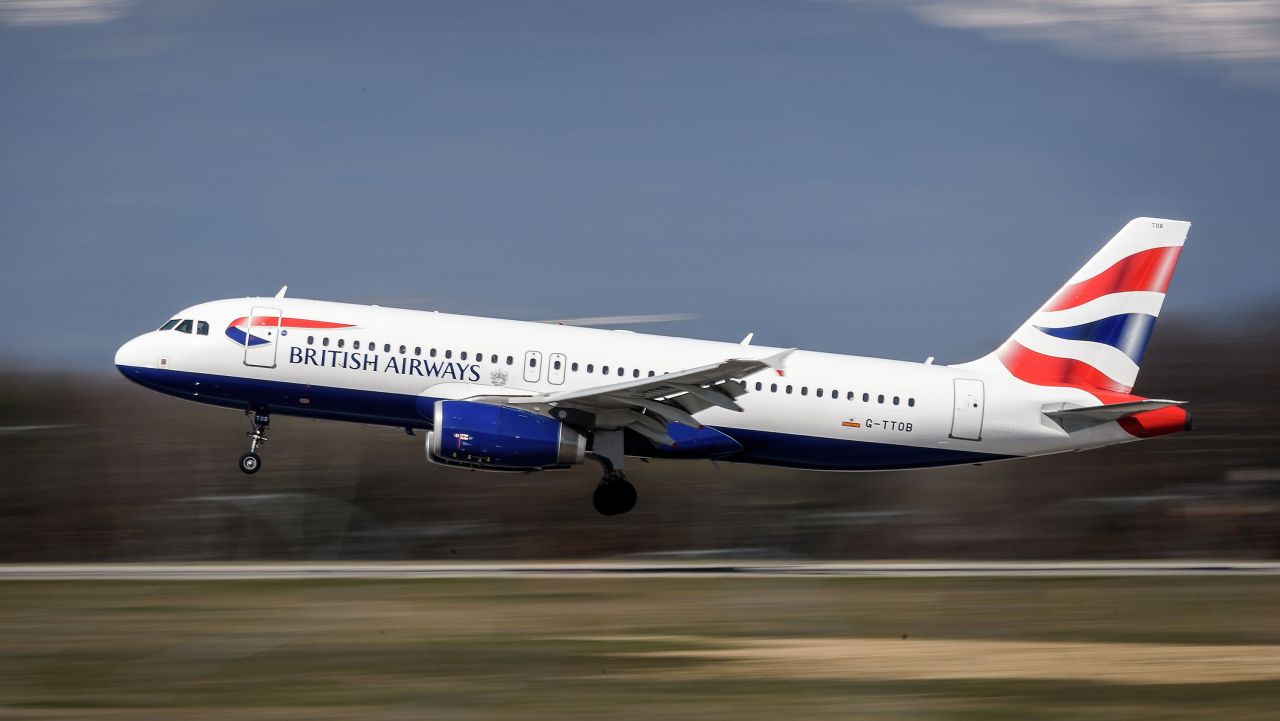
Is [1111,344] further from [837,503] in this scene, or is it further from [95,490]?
[95,490]

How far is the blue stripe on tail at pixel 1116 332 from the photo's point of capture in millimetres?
29094

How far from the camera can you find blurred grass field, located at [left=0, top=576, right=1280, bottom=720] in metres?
14.5

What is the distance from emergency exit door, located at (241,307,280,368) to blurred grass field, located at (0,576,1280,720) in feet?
15.6

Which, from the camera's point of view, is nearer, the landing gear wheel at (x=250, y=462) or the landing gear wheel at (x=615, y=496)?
the landing gear wheel at (x=615, y=496)

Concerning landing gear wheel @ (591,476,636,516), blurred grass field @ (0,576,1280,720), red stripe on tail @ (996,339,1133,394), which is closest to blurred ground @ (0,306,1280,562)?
red stripe on tail @ (996,339,1133,394)

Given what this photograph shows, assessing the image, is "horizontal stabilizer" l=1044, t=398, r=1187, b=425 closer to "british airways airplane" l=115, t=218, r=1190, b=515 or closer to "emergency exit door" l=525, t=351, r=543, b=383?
"british airways airplane" l=115, t=218, r=1190, b=515

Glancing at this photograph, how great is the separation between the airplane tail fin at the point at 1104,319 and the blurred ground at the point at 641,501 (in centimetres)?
1198

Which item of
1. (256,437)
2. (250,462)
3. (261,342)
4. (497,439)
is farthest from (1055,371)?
(250,462)

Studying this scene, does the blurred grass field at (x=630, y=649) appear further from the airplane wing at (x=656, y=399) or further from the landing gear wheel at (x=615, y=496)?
the airplane wing at (x=656, y=399)

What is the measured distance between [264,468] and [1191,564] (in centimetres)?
3085

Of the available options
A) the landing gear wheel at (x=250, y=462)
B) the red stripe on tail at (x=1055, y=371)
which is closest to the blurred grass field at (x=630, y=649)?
the landing gear wheel at (x=250, y=462)

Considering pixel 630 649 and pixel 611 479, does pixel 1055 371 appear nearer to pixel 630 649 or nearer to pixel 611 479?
pixel 611 479

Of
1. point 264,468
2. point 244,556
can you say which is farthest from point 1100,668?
point 264,468

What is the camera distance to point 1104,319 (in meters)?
29.2
